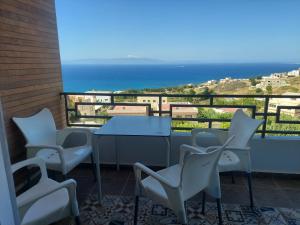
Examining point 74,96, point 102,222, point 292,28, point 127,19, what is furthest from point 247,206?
point 127,19

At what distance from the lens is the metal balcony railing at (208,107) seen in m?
2.49

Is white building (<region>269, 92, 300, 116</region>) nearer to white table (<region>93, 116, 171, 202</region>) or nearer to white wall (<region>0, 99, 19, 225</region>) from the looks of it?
white table (<region>93, 116, 171, 202</region>)

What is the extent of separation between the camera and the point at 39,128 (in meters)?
2.24

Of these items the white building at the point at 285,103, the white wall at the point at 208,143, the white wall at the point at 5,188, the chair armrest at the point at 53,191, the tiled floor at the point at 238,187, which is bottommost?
the tiled floor at the point at 238,187

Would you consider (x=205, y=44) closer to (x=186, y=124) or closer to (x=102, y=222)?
(x=186, y=124)

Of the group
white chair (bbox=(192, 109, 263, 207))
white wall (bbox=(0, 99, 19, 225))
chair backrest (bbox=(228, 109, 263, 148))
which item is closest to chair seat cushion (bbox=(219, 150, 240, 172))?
white chair (bbox=(192, 109, 263, 207))

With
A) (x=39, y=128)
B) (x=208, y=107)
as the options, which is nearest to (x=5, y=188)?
(x=39, y=128)

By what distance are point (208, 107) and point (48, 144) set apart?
1898mm

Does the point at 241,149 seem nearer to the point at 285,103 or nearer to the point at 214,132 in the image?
the point at 214,132

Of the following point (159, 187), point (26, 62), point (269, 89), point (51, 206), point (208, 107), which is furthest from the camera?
point (269, 89)

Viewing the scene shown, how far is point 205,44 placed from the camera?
1245cm

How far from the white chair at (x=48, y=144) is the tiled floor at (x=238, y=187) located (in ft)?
1.34

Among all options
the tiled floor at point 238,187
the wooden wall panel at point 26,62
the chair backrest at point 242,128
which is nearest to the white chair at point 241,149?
the chair backrest at point 242,128

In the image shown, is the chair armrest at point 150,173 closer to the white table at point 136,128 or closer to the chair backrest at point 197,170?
the chair backrest at point 197,170
